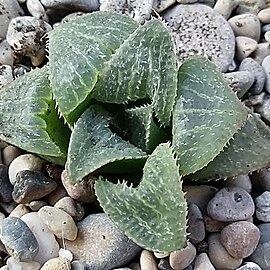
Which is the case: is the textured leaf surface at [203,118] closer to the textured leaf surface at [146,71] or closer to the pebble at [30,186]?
the textured leaf surface at [146,71]

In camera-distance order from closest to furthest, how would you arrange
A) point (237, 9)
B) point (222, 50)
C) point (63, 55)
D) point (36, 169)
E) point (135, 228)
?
1. point (135, 228)
2. point (63, 55)
3. point (36, 169)
4. point (222, 50)
5. point (237, 9)

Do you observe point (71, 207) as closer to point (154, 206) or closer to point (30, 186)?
point (30, 186)

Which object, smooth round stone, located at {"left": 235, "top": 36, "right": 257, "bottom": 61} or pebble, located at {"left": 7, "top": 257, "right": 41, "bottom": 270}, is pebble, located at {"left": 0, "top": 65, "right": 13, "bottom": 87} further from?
smooth round stone, located at {"left": 235, "top": 36, "right": 257, "bottom": 61}

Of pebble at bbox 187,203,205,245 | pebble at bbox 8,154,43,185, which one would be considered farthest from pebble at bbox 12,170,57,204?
pebble at bbox 187,203,205,245

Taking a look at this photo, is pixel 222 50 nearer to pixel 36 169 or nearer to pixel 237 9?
pixel 237 9

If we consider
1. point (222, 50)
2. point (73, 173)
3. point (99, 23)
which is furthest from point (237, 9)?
point (73, 173)
